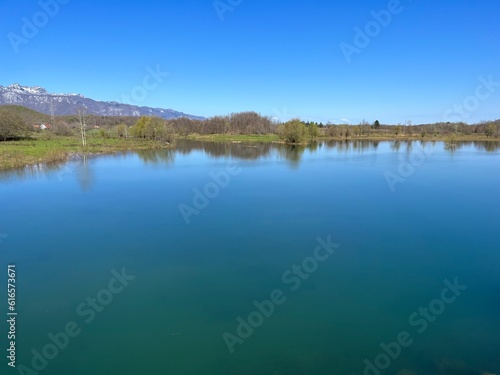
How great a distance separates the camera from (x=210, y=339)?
4523mm

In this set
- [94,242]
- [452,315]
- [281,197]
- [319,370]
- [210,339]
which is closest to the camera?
[319,370]

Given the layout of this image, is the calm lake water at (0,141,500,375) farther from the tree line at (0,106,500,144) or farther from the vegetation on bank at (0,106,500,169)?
the tree line at (0,106,500,144)

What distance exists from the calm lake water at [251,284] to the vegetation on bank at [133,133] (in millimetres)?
14384

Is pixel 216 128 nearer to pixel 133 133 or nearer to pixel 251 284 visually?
pixel 133 133

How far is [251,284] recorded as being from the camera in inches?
237

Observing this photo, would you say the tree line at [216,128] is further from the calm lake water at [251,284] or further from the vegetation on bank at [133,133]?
the calm lake water at [251,284]

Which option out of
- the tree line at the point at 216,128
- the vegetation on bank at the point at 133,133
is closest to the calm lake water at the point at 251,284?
the vegetation on bank at the point at 133,133

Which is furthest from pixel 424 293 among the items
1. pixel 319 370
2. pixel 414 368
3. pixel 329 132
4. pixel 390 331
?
pixel 329 132

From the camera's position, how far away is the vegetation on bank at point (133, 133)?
24714mm

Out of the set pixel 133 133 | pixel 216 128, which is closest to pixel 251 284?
pixel 133 133

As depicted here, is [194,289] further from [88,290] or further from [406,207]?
[406,207]

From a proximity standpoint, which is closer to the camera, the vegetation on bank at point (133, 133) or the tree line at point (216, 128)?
the vegetation on bank at point (133, 133)

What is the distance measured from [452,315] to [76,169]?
20.0m

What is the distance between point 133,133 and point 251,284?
45.0 meters
